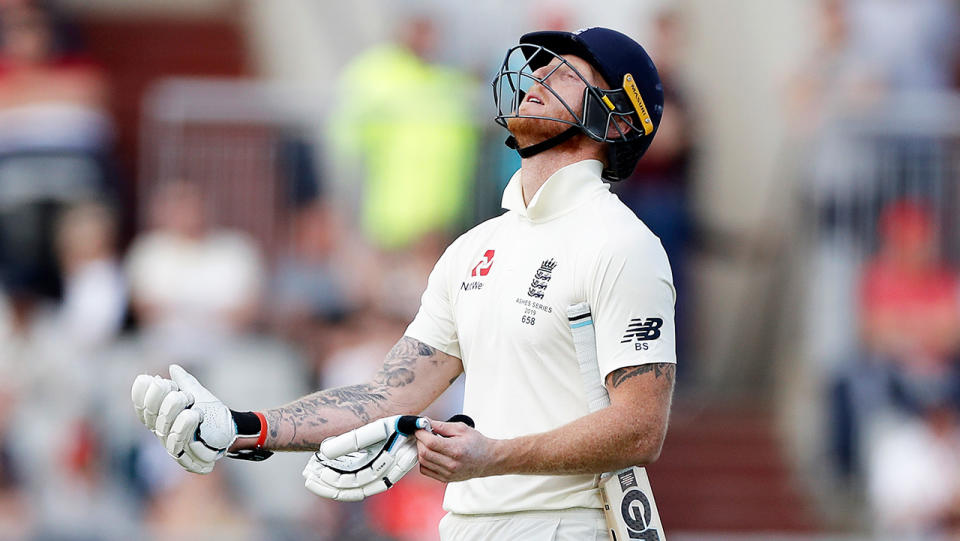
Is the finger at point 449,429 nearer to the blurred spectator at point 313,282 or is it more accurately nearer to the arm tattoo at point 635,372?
the arm tattoo at point 635,372

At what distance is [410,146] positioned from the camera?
1098 centimetres

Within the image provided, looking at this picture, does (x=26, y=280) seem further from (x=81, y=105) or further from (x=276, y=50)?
(x=276, y=50)

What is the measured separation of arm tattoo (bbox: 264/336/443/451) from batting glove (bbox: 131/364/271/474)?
0.67 ft

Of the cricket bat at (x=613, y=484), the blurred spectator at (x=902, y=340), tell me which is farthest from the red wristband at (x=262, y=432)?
the blurred spectator at (x=902, y=340)

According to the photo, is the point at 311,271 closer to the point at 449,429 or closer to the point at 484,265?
the point at 484,265

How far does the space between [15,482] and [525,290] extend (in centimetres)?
717

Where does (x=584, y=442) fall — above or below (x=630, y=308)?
below

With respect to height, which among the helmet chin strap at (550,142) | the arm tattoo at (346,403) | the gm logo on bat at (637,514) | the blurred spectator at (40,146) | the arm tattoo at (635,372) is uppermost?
the helmet chin strap at (550,142)

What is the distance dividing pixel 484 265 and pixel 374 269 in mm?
6071

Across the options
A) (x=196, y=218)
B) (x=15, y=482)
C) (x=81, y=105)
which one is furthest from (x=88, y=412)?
(x=81, y=105)

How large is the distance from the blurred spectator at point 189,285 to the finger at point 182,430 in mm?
6720

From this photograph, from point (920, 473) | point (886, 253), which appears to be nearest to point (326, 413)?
point (920, 473)

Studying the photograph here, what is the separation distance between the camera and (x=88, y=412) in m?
10.9

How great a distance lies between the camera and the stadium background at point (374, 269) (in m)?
10.4
